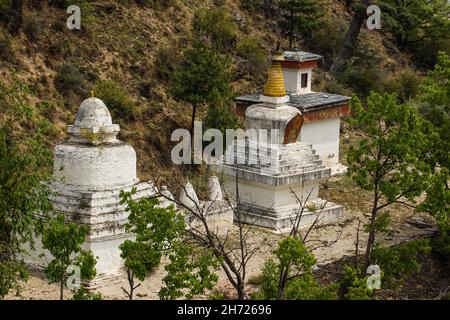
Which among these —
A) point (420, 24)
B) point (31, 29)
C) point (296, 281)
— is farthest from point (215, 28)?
point (296, 281)

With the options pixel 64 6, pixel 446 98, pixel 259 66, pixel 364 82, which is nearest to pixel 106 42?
pixel 64 6

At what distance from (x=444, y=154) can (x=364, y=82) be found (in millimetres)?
18908

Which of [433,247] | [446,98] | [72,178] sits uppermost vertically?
[446,98]

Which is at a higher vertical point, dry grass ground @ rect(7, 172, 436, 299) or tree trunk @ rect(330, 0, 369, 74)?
tree trunk @ rect(330, 0, 369, 74)

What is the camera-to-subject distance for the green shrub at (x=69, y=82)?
30297 mm

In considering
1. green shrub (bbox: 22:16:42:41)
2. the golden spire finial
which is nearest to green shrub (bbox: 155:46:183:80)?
green shrub (bbox: 22:16:42:41)

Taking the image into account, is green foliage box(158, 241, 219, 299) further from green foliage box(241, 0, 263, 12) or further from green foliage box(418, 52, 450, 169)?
green foliage box(241, 0, 263, 12)

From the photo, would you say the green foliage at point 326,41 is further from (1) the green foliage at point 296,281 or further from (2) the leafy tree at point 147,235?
(1) the green foliage at point 296,281

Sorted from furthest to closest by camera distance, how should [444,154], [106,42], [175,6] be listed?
[175,6], [106,42], [444,154]

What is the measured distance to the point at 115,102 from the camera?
30.3 m

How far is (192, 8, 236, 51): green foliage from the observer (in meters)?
35.7

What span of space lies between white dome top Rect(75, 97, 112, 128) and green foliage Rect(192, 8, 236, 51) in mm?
15422

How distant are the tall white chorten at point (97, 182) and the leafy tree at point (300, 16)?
20175mm

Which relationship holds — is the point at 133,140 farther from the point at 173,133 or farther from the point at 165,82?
the point at 165,82
